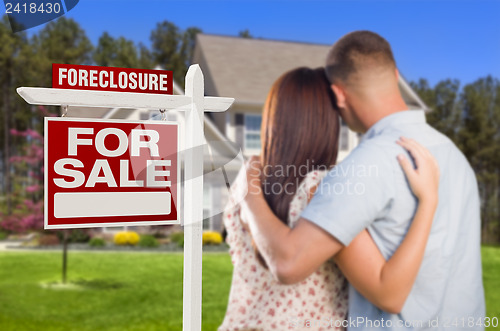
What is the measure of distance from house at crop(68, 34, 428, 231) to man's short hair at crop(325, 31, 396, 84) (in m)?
5.24

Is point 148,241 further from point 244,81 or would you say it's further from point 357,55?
point 357,55

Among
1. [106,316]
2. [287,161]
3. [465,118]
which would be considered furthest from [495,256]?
[287,161]

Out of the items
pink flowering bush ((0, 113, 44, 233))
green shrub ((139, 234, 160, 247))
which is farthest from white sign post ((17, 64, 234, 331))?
green shrub ((139, 234, 160, 247))

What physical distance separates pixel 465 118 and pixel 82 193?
12.5 m

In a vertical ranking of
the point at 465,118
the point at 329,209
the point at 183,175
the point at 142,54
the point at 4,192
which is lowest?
the point at 4,192

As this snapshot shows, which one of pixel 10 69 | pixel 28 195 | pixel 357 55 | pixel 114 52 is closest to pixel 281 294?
pixel 357 55

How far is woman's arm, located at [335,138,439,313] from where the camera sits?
5.55 feet

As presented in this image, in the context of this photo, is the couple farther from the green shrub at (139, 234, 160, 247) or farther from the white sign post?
the green shrub at (139, 234, 160, 247)

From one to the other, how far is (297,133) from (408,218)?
Result: 0.55 metres

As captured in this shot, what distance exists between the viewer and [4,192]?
10992 millimetres

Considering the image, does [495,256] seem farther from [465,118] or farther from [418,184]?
[418,184]

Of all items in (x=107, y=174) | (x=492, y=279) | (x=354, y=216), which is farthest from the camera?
(x=492, y=279)

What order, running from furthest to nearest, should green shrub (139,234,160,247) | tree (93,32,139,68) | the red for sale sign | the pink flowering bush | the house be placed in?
tree (93,32,139,68)
green shrub (139,234,160,247)
the house
the pink flowering bush
the red for sale sign

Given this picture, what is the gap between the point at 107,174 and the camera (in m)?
1.42
